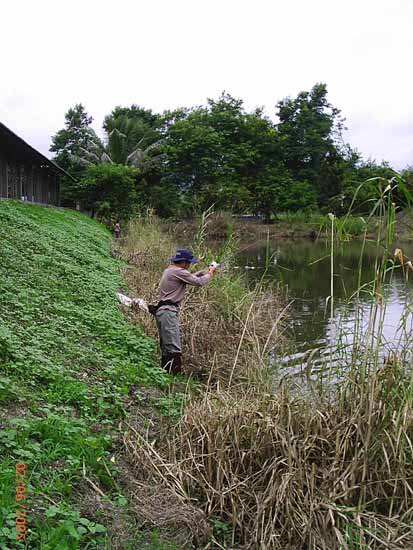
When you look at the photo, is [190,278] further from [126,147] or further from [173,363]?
[126,147]

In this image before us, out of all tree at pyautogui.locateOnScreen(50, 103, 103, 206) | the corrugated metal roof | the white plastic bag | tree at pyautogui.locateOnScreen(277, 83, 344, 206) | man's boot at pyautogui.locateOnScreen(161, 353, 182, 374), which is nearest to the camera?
man's boot at pyautogui.locateOnScreen(161, 353, 182, 374)

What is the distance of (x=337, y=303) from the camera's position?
14258 mm

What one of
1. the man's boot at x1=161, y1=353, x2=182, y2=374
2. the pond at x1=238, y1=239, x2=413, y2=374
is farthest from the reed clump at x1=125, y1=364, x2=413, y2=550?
the man's boot at x1=161, y1=353, x2=182, y2=374

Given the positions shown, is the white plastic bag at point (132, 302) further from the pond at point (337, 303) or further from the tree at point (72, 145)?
the tree at point (72, 145)

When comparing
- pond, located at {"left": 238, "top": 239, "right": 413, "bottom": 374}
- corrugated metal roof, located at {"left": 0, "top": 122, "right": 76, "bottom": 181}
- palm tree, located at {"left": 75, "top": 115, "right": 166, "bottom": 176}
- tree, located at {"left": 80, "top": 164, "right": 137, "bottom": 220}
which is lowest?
pond, located at {"left": 238, "top": 239, "right": 413, "bottom": 374}

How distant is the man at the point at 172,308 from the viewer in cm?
664

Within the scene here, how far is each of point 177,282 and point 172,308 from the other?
33cm

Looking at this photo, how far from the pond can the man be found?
1379 millimetres

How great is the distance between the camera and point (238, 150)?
135 feet

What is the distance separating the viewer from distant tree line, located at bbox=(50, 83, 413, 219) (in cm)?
3728

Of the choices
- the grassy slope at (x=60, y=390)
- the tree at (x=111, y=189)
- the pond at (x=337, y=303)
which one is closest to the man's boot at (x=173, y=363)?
the grassy slope at (x=60, y=390)

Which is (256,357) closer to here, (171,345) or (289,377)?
(289,377)

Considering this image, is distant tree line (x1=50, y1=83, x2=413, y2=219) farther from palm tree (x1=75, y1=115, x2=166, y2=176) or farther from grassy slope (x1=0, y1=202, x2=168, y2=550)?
grassy slope (x1=0, y1=202, x2=168, y2=550)

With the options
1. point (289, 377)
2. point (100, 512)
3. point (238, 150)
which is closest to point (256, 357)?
point (289, 377)
